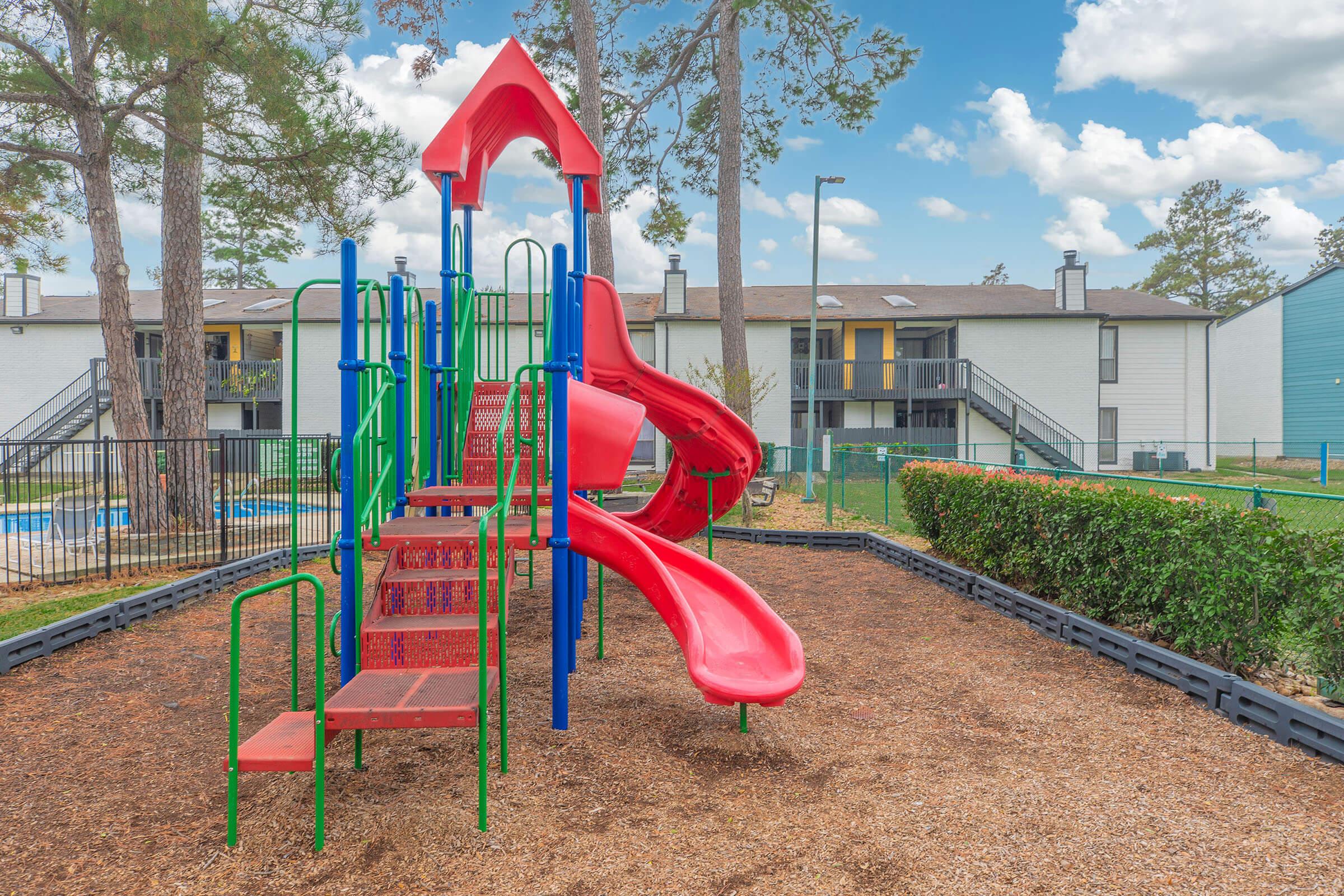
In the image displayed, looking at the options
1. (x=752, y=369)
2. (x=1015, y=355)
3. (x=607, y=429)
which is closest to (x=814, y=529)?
(x=607, y=429)

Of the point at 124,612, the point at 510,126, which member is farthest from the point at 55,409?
the point at 510,126

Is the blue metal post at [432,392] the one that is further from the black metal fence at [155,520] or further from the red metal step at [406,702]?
the black metal fence at [155,520]

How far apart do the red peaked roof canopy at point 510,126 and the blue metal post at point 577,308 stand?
198 millimetres

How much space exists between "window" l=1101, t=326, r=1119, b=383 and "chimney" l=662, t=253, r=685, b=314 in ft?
49.3

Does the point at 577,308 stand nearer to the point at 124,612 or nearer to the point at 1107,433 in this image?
the point at 124,612

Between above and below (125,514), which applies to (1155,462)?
Answer: above

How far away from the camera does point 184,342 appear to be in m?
11.5

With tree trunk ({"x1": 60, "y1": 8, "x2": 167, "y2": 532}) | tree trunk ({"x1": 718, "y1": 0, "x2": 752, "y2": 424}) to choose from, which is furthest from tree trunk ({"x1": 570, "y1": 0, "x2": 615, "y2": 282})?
tree trunk ({"x1": 60, "y1": 8, "x2": 167, "y2": 532})

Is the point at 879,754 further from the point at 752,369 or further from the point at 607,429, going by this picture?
the point at 752,369

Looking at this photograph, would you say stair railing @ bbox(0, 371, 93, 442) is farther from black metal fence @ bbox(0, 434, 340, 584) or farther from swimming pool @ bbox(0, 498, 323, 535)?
black metal fence @ bbox(0, 434, 340, 584)

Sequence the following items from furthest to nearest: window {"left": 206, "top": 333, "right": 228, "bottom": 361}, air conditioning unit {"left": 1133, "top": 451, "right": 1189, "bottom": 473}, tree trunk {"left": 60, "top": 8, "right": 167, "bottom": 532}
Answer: window {"left": 206, "top": 333, "right": 228, "bottom": 361} < air conditioning unit {"left": 1133, "top": 451, "right": 1189, "bottom": 473} < tree trunk {"left": 60, "top": 8, "right": 167, "bottom": 532}

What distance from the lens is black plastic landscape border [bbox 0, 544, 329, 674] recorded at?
5488mm

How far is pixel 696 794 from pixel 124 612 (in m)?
5.56

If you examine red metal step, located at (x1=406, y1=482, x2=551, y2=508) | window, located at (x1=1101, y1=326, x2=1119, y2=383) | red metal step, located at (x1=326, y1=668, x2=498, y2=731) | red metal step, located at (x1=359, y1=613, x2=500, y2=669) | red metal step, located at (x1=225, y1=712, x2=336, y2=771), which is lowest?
red metal step, located at (x1=225, y1=712, x2=336, y2=771)
